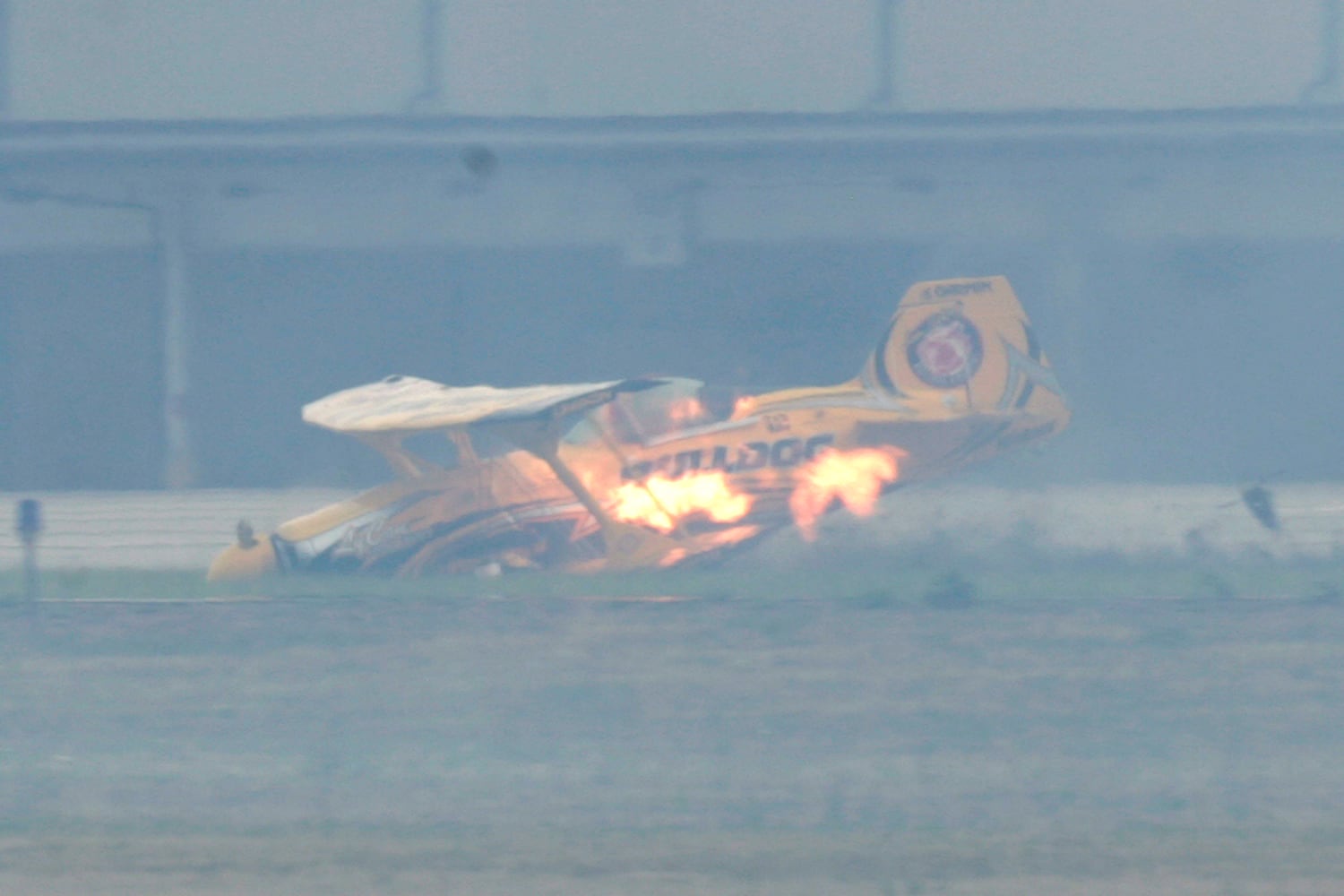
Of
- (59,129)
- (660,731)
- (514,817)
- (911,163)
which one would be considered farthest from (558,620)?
(59,129)

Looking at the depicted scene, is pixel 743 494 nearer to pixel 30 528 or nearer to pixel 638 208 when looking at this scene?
pixel 30 528

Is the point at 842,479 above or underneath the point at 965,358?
underneath

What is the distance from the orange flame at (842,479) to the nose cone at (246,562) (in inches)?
163

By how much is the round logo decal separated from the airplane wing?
2.44 meters

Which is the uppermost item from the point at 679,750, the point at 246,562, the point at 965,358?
the point at 965,358

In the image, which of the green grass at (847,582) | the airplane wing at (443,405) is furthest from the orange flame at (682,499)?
the airplane wing at (443,405)

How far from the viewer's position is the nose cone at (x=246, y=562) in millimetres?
13586

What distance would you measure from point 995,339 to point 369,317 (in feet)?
43.1

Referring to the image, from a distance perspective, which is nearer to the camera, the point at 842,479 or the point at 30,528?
the point at 30,528

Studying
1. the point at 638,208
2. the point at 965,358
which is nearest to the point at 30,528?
the point at 965,358

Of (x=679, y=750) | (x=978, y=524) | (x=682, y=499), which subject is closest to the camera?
(x=679, y=750)

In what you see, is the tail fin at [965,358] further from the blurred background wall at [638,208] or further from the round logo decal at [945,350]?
the blurred background wall at [638,208]

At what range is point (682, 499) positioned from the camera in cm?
1390

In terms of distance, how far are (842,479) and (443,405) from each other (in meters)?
3.36
